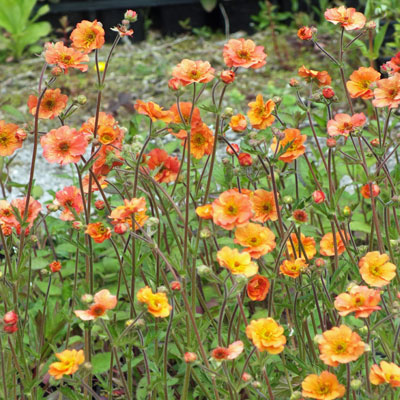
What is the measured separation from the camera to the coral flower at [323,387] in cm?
116

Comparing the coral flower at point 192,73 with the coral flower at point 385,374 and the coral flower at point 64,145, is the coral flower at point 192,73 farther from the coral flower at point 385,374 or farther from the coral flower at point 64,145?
the coral flower at point 385,374

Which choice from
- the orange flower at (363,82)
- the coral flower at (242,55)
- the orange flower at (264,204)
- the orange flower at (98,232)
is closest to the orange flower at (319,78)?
the orange flower at (363,82)

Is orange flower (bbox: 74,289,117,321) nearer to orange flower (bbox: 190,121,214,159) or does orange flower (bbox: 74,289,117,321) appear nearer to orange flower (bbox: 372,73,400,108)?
orange flower (bbox: 190,121,214,159)

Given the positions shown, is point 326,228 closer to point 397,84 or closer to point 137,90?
point 397,84

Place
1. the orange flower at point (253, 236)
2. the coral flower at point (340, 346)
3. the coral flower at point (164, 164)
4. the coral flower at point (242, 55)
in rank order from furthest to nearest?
the coral flower at point (164, 164) < the coral flower at point (242, 55) < the orange flower at point (253, 236) < the coral flower at point (340, 346)

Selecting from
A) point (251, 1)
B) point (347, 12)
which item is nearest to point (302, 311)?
point (347, 12)

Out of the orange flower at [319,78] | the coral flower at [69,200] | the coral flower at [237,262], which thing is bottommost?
the coral flower at [69,200]

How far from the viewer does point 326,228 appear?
2.15 metres

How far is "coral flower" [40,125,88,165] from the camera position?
4.31 ft

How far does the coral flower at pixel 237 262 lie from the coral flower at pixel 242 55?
38 centimetres

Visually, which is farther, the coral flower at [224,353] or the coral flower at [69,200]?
the coral flower at [69,200]

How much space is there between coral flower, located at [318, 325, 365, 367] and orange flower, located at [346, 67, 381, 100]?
0.59 meters

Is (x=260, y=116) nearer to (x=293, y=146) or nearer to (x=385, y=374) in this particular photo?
(x=293, y=146)

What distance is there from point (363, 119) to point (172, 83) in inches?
15.1
